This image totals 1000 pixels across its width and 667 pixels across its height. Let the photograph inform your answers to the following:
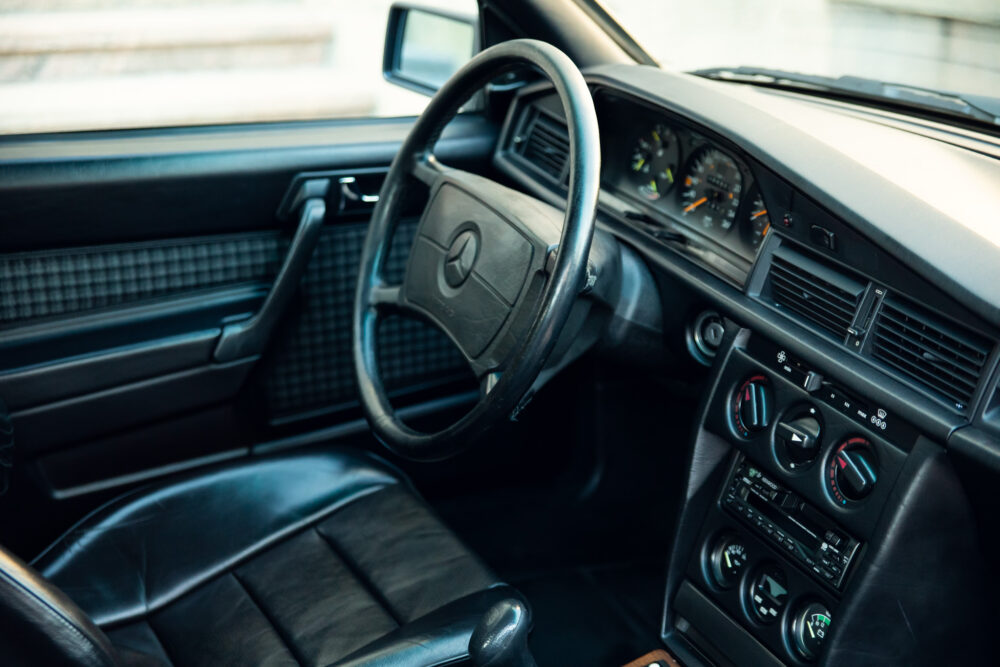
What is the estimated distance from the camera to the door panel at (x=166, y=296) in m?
1.71

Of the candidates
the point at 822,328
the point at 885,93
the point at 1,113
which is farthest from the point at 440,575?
the point at 1,113

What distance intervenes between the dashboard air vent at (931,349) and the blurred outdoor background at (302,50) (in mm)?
539

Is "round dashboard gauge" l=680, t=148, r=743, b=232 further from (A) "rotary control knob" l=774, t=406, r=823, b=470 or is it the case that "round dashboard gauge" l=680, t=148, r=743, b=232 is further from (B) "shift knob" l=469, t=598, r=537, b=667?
(B) "shift knob" l=469, t=598, r=537, b=667

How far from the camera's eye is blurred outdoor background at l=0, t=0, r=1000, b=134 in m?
1.63

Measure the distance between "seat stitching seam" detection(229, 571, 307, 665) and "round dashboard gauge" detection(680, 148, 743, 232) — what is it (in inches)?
33.4

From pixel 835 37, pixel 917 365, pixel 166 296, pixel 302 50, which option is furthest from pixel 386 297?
pixel 302 50

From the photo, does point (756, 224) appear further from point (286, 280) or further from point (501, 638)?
point (286, 280)

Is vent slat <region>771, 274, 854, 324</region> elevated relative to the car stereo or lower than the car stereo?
elevated

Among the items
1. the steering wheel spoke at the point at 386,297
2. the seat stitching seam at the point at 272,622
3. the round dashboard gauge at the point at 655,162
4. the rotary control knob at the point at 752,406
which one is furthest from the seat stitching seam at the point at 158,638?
the round dashboard gauge at the point at 655,162

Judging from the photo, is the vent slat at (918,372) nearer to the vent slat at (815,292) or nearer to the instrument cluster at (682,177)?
the vent slat at (815,292)

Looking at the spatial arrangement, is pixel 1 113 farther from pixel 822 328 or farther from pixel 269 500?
pixel 822 328

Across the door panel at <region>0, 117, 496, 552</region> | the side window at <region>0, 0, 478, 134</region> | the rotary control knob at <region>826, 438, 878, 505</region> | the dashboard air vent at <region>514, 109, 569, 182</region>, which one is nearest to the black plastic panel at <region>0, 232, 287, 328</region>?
the door panel at <region>0, 117, 496, 552</region>

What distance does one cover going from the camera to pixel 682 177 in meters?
1.66

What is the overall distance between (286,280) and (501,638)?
98cm
